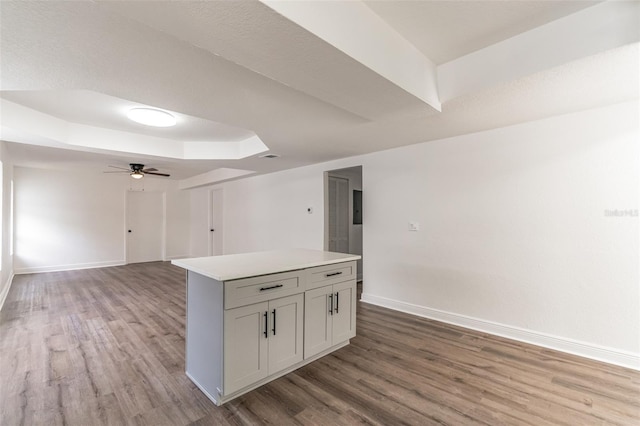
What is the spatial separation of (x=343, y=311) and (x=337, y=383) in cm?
72

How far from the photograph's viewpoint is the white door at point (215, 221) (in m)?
8.02

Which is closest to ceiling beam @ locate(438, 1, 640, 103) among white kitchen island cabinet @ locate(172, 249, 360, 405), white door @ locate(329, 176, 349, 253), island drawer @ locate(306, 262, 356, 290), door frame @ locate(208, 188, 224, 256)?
island drawer @ locate(306, 262, 356, 290)

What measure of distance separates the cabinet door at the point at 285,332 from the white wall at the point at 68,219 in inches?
287

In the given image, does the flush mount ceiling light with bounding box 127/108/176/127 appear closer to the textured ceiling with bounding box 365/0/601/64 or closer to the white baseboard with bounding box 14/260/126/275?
the textured ceiling with bounding box 365/0/601/64

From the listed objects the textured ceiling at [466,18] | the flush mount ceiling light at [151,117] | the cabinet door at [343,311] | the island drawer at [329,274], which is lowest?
the cabinet door at [343,311]

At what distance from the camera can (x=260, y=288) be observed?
2.15 meters

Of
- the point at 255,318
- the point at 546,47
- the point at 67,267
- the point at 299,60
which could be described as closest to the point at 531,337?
the point at 546,47

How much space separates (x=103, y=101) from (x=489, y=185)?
14.0ft

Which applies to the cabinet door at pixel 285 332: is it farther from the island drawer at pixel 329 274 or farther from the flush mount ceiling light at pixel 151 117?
the flush mount ceiling light at pixel 151 117

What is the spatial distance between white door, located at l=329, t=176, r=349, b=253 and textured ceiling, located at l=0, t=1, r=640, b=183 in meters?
2.62

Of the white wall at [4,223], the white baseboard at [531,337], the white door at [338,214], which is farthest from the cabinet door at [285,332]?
the white wall at [4,223]

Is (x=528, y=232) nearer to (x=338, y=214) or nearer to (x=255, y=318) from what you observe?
(x=255, y=318)

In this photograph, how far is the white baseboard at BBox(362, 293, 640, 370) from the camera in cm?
246

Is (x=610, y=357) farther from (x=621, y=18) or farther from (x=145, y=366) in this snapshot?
(x=145, y=366)
